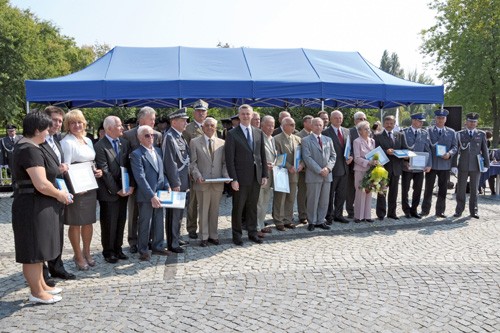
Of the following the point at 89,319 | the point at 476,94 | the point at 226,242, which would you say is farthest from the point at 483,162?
the point at 476,94

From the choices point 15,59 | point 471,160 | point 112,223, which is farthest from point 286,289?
point 15,59

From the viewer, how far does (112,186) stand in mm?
5332

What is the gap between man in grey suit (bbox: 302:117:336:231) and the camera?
23.9 ft

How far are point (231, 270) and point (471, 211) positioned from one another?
558 cm

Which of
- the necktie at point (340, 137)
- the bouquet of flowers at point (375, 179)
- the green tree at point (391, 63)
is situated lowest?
the bouquet of flowers at point (375, 179)

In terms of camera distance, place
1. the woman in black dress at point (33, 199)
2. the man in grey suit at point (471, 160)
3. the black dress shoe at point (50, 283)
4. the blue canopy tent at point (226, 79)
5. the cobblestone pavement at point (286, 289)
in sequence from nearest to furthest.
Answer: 1. the cobblestone pavement at point (286, 289)
2. the woman in black dress at point (33, 199)
3. the black dress shoe at point (50, 283)
4. the man in grey suit at point (471, 160)
5. the blue canopy tent at point (226, 79)

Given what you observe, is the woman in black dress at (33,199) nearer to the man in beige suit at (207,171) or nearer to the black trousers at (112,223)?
the black trousers at (112,223)

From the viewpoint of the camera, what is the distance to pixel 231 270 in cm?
532

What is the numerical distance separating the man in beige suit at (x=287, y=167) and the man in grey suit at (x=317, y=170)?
0.65 feet

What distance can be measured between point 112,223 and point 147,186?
0.66 metres

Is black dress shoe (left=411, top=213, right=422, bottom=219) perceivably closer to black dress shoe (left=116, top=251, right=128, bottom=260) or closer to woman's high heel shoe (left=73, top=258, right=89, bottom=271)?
black dress shoe (left=116, top=251, right=128, bottom=260)

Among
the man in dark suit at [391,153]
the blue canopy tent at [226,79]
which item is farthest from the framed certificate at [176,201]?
the blue canopy tent at [226,79]

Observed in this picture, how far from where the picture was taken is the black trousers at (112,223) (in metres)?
5.47

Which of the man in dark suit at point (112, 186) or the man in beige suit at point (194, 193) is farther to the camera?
the man in beige suit at point (194, 193)
